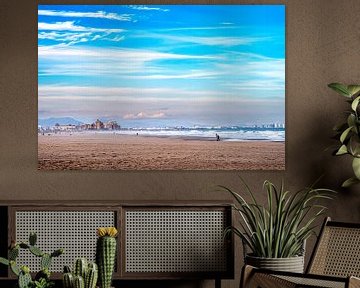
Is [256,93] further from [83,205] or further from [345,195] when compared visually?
[83,205]

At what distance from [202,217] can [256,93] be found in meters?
1.05

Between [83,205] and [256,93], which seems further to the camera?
[256,93]

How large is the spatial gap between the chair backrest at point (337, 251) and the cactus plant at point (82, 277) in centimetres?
140

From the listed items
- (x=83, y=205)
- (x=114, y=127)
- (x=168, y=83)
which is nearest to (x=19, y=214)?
(x=83, y=205)

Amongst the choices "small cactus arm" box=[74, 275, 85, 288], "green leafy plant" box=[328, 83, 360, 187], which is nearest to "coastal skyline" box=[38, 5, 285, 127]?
"green leafy plant" box=[328, 83, 360, 187]

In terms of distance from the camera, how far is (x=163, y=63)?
6.03m

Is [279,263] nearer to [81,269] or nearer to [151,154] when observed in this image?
[151,154]

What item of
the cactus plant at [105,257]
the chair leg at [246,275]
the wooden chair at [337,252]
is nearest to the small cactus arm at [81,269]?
the cactus plant at [105,257]

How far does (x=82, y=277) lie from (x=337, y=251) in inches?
64.1

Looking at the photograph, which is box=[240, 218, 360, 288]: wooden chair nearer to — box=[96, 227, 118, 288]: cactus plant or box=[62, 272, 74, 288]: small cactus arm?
box=[96, 227, 118, 288]: cactus plant

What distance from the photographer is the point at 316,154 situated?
238 inches

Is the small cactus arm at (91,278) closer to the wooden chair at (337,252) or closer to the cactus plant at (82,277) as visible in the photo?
the cactus plant at (82,277)

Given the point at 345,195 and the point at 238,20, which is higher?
the point at 238,20

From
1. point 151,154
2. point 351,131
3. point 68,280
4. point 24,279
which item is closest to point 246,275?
point 68,280
